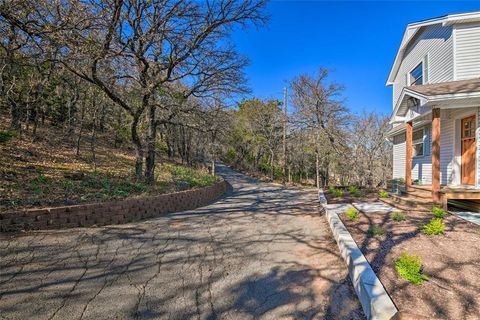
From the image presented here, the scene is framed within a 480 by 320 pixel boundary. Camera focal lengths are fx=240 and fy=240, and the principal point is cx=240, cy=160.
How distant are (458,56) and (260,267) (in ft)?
32.0

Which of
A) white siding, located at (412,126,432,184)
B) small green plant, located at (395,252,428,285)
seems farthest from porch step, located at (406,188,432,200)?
small green plant, located at (395,252,428,285)

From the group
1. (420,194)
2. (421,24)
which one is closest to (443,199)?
(420,194)

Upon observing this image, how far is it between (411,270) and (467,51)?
29.7 feet

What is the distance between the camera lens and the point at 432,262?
3262mm

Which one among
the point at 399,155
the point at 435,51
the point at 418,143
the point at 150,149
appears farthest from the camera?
the point at 399,155

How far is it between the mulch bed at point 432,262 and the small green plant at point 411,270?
2.2 inches

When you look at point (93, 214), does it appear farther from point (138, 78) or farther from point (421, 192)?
point (421, 192)

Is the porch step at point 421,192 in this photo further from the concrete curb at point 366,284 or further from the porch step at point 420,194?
the concrete curb at point 366,284

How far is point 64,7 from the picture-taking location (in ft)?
15.5

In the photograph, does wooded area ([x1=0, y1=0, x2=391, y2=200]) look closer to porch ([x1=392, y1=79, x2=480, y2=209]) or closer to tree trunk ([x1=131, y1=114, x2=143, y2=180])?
tree trunk ([x1=131, y1=114, x2=143, y2=180])

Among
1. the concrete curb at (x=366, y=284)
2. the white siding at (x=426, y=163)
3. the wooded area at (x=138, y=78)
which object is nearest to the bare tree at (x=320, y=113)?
the wooded area at (x=138, y=78)

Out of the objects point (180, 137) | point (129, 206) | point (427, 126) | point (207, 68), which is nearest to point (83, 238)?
point (129, 206)

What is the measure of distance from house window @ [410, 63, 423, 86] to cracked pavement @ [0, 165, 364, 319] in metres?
9.63

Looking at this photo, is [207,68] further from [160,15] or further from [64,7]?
[64,7]
